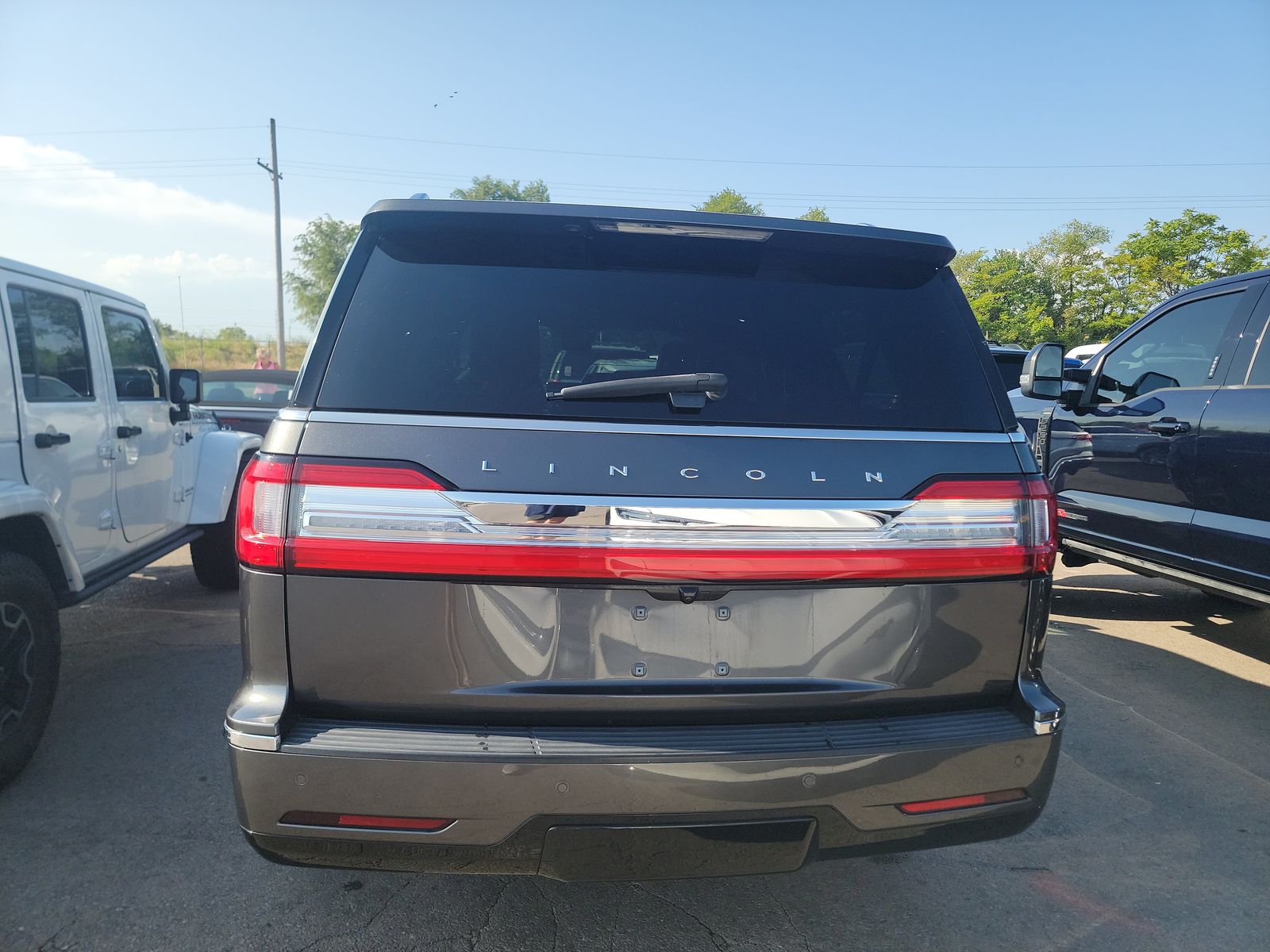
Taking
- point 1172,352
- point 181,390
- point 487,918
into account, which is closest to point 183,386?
point 181,390

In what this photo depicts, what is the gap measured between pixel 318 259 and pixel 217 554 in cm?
4478

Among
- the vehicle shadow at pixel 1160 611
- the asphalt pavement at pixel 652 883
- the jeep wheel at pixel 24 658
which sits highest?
the jeep wheel at pixel 24 658

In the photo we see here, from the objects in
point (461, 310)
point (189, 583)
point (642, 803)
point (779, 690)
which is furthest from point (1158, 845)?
point (189, 583)

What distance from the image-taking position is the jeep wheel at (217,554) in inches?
242

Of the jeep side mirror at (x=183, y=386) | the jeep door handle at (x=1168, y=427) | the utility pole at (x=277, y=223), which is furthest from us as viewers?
the utility pole at (x=277, y=223)

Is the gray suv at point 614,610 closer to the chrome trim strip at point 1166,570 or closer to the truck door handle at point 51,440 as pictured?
the truck door handle at point 51,440

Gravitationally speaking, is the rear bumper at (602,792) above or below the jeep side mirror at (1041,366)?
below

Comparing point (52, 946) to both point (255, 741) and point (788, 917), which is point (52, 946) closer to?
point (255, 741)

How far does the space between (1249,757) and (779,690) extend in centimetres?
314

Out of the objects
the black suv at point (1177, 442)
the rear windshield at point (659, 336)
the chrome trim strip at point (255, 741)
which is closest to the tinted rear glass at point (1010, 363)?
the black suv at point (1177, 442)

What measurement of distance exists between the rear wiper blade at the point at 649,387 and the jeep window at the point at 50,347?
3.04m

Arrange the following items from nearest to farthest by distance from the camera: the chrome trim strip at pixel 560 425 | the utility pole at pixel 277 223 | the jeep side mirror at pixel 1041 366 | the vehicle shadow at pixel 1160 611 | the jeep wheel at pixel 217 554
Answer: the chrome trim strip at pixel 560 425 < the jeep side mirror at pixel 1041 366 < the vehicle shadow at pixel 1160 611 < the jeep wheel at pixel 217 554 < the utility pole at pixel 277 223

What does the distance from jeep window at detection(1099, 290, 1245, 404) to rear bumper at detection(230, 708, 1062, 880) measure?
3.89m

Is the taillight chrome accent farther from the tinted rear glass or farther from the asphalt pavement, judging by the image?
the tinted rear glass
